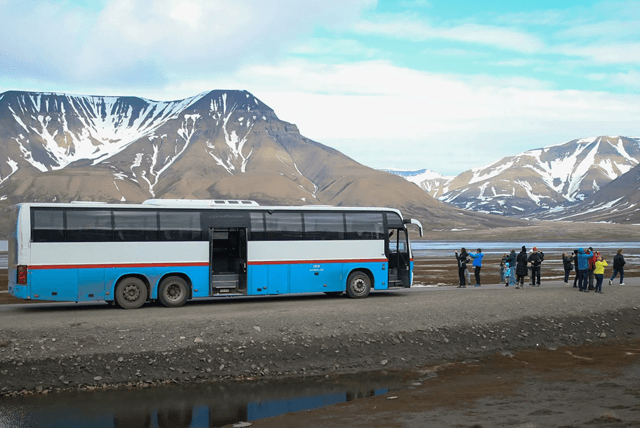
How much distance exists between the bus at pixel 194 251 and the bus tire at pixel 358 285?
45mm

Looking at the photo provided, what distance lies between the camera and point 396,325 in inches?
866

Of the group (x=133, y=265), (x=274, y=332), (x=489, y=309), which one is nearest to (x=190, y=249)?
(x=133, y=265)

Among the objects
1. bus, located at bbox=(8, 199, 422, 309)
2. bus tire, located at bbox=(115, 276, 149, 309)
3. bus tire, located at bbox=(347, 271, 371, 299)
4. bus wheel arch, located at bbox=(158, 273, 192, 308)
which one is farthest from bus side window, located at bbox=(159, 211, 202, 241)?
bus tire, located at bbox=(347, 271, 371, 299)

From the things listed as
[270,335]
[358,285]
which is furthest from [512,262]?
[270,335]

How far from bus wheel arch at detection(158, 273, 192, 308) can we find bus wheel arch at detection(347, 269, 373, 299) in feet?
22.3

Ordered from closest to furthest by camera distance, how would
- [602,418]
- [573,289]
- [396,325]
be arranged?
[602,418]
[396,325]
[573,289]

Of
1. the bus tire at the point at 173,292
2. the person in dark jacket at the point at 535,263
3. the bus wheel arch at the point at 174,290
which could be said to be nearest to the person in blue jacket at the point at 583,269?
the person in dark jacket at the point at 535,263

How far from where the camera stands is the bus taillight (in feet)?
73.5

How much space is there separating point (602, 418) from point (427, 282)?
103 feet

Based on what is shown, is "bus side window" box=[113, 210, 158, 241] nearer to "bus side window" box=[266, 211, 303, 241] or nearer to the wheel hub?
the wheel hub

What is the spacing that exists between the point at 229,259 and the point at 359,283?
5.68 metres

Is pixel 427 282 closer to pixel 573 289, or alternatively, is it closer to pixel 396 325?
pixel 573 289

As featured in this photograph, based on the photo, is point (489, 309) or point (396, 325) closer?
point (396, 325)

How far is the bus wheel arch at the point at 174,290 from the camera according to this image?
24.6 metres
